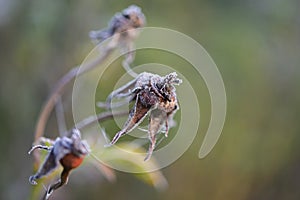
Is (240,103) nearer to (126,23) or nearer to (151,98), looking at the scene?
(126,23)

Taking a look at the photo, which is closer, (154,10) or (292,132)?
(154,10)

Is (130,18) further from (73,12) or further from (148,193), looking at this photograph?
(148,193)

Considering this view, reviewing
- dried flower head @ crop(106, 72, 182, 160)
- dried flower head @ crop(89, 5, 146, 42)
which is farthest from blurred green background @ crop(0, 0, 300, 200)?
dried flower head @ crop(106, 72, 182, 160)

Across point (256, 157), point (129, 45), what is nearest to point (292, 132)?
point (256, 157)

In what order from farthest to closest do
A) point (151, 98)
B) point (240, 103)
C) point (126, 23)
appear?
point (240, 103), point (126, 23), point (151, 98)

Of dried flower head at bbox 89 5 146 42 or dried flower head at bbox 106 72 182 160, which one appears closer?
dried flower head at bbox 106 72 182 160

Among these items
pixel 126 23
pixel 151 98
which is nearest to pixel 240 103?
pixel 126 23

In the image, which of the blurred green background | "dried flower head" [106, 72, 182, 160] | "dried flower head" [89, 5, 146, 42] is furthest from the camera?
the blurred green background

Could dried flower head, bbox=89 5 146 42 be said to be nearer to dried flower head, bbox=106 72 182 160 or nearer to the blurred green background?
dried flower head, bbox=106 72 182 160

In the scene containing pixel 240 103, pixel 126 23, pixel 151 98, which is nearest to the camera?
pixel 151 98

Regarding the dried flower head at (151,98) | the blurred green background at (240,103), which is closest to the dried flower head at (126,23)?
the dried flower head at (151,98)

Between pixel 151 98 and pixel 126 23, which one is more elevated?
pixel 126 23
